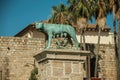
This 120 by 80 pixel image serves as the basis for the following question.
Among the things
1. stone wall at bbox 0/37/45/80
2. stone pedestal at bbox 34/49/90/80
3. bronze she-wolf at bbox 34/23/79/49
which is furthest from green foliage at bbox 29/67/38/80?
stone pedestal at bbox 34/49/90/80

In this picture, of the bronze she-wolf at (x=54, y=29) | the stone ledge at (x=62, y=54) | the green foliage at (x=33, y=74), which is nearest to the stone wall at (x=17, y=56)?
the green foliage at (x=33, y=74)

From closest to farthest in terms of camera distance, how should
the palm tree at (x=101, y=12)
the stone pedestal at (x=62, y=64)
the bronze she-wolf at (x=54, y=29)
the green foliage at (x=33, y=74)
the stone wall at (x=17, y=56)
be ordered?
the stone pedestal at (x=62, y=64), the bronze she-wolf at (x=54, y=29), the green foliage at (x=33, y=74), the stone wall at (x=17, y=56), the palm tree at (x=101, y=12)

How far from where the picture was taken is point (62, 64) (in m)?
12.9

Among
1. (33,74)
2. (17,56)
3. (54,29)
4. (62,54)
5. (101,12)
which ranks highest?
(101,12)

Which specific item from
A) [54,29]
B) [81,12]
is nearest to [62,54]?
[54,29]

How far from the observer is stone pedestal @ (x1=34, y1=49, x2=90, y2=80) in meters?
12.7

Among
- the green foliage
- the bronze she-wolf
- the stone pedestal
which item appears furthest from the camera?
the green foliage

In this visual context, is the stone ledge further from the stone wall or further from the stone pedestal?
the stone wall

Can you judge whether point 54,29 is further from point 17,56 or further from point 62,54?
point 17,56

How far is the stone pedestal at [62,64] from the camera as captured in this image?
1273 centimetres

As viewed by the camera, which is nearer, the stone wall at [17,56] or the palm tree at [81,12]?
the stone wall at [17,56]

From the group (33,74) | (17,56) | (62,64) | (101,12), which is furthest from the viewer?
(101,12)

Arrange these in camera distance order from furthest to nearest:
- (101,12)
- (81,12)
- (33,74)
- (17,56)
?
(81,12) → (101,12) → (17,56) → (33,74)

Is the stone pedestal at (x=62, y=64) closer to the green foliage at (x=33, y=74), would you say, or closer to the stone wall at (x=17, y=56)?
the green foliage at (x=33, y=74)
